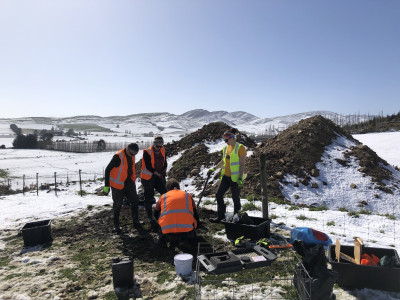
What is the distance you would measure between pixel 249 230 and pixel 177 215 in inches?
60.6

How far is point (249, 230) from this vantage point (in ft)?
17.6

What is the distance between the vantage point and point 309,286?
323 centimetres

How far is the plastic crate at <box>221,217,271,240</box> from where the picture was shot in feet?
17.3

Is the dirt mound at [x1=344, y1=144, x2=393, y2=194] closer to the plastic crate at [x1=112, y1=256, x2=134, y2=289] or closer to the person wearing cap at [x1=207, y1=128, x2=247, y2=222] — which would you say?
the person wearing cap at [x1=207, y1=128, x2=247, y2=222]

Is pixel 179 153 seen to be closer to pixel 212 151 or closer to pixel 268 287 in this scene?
pixel 212 151

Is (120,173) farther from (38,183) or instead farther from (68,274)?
(38,183)

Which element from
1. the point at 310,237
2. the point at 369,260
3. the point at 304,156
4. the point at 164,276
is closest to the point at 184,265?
the point at 164,276

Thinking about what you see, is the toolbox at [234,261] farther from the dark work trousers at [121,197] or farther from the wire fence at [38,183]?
the wire fence at [38,183]

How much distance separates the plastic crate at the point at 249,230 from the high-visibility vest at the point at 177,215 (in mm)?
1002

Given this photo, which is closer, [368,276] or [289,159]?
[368,276]

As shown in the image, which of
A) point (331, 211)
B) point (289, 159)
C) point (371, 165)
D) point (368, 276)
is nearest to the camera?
point (368, 276)

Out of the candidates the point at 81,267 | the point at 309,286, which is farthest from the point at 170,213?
the point at 309,286

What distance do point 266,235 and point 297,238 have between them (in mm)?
2264

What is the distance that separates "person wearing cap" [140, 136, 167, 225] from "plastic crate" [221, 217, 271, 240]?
7.02ft
